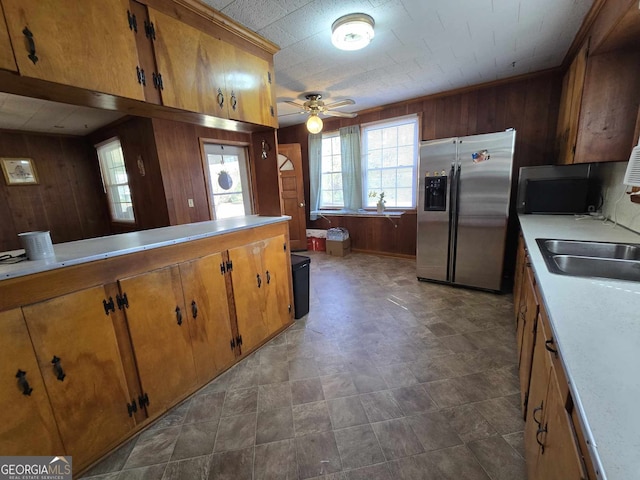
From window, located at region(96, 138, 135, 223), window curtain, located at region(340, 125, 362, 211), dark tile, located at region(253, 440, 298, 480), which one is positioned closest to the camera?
dark tile, located at region(253, 440, 298, 480)

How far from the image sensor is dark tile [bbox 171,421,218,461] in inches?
55.2

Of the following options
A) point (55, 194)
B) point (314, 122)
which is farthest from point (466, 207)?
point (55, 194)

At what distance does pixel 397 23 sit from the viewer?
6.62 feet

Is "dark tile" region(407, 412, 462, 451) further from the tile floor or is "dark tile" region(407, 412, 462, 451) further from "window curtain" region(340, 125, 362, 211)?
"window curtain" region(340, 125, 362, 211)

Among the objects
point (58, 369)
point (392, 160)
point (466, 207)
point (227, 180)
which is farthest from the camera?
point (392, 160)

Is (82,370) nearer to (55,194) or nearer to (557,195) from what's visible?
(557,195)

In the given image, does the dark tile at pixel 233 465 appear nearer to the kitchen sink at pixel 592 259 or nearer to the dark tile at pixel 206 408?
the dark tile at pixel 206 408

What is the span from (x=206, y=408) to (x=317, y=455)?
0.78m

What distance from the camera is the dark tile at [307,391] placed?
5.62 feet

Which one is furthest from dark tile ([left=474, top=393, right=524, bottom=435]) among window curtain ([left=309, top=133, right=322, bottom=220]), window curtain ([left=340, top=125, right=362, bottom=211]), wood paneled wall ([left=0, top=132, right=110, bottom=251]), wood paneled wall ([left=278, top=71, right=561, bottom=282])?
wood paneled wall ([left=0, top=132, right=110, bottom=251])

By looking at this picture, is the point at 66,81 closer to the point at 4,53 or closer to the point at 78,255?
the point at 4,53

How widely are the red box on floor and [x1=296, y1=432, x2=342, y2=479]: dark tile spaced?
12.8 feet

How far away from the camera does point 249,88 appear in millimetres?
2088

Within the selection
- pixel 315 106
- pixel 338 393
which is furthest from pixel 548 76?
pixel 338 393
